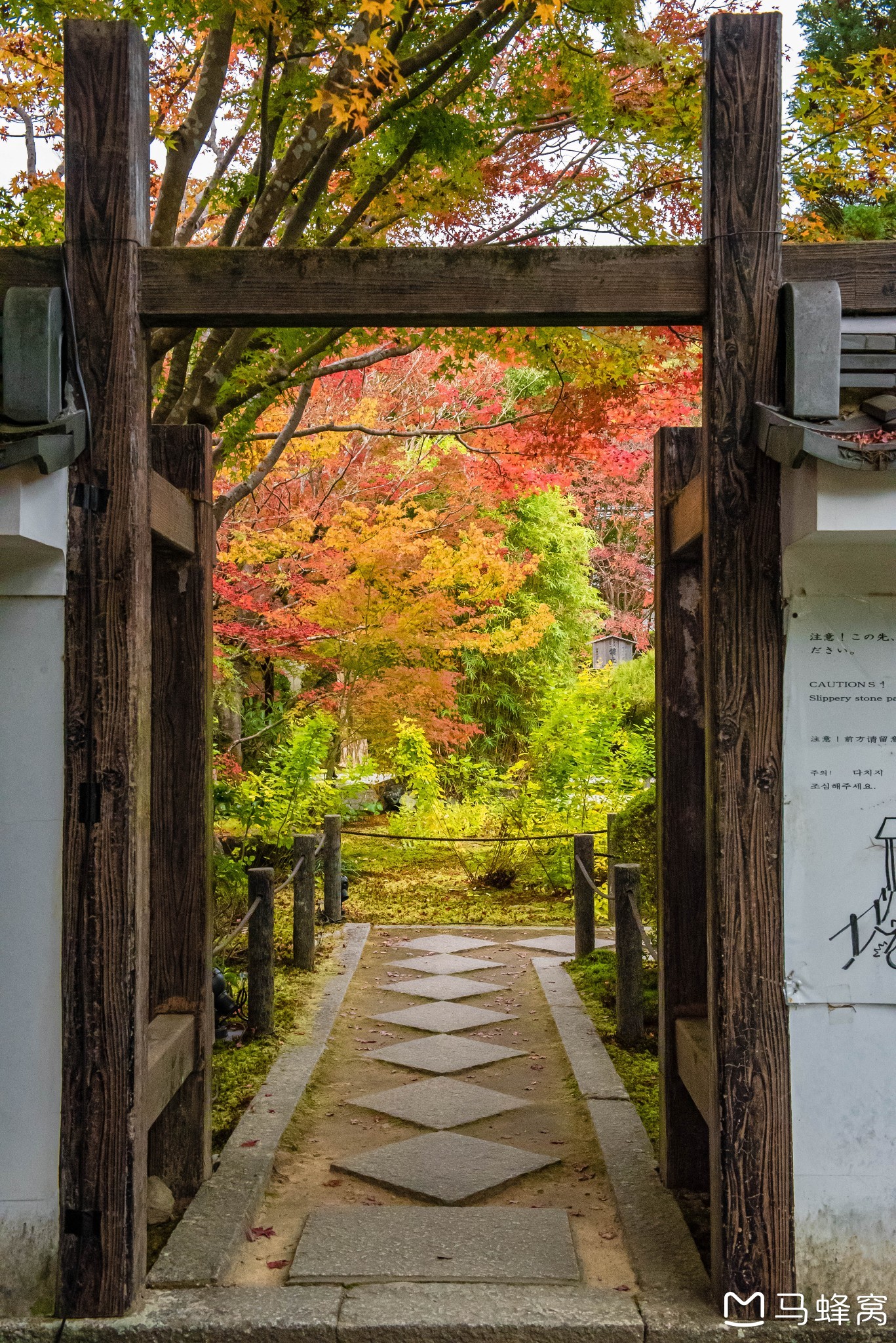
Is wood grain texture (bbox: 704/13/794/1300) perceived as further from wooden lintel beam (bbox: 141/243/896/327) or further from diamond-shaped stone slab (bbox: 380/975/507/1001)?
diamond-shaped stone slab (bbox: 380/975/507/1001)

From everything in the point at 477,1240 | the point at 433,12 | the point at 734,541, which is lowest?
the point at 477,1240

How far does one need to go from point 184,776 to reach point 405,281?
2.10 m

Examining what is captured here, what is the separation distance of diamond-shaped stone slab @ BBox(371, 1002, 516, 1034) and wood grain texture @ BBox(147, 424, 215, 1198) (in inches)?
92.5

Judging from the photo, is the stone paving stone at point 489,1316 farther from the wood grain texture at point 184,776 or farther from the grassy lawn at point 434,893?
the grassy lawn at point 434,893

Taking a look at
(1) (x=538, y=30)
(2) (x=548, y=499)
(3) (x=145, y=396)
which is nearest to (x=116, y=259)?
(3) (x=145, y=396)

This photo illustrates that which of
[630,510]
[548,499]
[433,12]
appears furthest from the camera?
[630,510]

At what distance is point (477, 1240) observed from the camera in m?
3.56

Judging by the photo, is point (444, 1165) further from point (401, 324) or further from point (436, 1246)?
point (401, 324)

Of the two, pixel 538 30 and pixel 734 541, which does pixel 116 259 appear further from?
pixel 538 30

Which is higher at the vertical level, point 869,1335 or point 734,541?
point 734,541

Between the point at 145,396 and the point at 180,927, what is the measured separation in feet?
6.71

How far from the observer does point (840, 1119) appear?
2.94 meters

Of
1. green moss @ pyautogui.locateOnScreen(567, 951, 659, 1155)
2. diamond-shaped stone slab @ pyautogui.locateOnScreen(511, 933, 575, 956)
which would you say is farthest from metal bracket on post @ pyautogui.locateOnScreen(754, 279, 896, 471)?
diamond-shaped stone slab @ pyautogui.locateOnScreen(511, 933, 575, 956)

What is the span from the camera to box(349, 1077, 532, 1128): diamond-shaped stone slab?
15.9 feet
